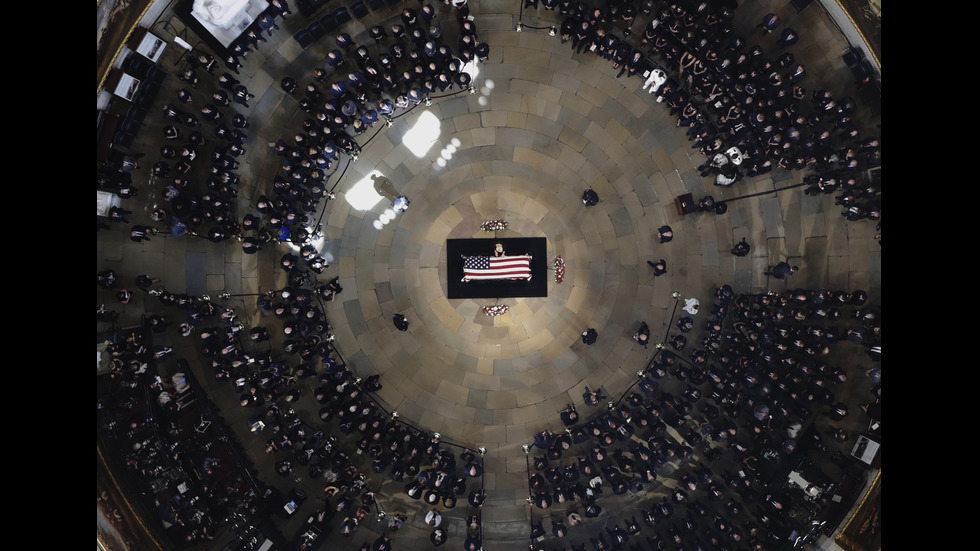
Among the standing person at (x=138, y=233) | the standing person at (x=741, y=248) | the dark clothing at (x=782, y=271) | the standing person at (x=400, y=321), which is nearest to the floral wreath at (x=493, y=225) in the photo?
the standing person at (x=400, y=321)

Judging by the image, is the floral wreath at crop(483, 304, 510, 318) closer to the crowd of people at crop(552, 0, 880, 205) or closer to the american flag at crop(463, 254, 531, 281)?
the american flag at crop(463, 254, 531, 281)

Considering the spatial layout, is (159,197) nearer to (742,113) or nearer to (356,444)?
(356,444)

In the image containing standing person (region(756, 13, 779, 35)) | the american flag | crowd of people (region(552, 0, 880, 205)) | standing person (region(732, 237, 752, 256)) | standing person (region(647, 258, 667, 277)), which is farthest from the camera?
standing person (region(647, 258, 667, 277))

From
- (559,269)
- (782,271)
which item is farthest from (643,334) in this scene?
(782,271)

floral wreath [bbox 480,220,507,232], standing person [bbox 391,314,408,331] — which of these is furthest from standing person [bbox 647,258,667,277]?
standing person [bbox 391,314,408,331]
